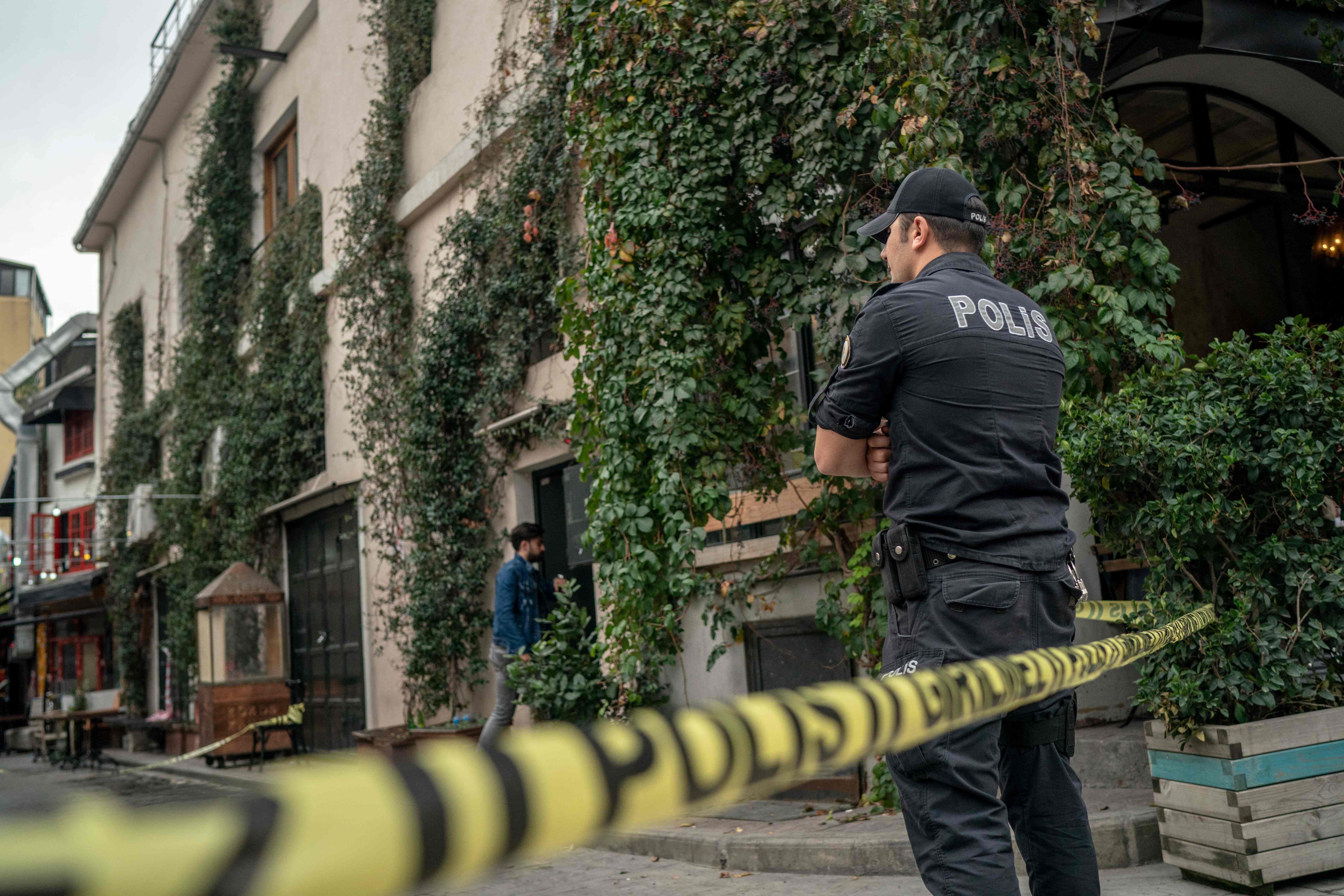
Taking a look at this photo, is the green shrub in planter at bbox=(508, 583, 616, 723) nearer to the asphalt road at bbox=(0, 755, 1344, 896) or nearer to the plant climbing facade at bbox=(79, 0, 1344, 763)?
the plant climbing facade at bbox=(79, 0, 1344, 763)

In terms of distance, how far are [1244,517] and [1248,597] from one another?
11.1 inches

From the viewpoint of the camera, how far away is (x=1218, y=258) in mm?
8062

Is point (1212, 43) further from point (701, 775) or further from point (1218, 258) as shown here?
point (701, 775)

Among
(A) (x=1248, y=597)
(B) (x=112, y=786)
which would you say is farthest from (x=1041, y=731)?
(B) (x=112, y=786)

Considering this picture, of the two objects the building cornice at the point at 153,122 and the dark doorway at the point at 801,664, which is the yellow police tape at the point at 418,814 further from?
the building cornice at the point at 153,122

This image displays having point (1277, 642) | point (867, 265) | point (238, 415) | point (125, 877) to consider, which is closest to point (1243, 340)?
point (1277, 642)

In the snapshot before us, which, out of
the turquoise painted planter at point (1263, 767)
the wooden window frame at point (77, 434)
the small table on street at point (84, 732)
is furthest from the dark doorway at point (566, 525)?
the wooden window frame at point (77, 434)

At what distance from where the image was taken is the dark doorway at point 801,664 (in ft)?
19.9

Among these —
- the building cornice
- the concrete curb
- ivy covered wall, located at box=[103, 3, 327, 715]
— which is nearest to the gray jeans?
the concrete curb

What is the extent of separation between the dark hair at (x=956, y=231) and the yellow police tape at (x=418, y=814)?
69.0 inches

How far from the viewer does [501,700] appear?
761 centimetres

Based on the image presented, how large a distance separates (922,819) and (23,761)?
904 inches

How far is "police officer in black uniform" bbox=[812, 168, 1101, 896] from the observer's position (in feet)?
7.47

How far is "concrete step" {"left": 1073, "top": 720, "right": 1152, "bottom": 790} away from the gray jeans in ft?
12.6
